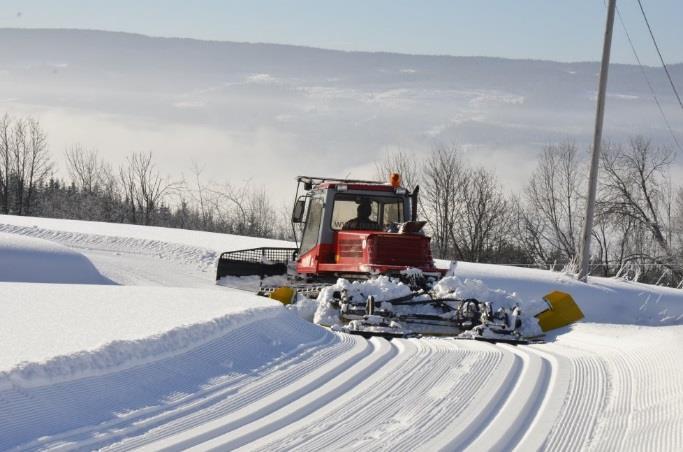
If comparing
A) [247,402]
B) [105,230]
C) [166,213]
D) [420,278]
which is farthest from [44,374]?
[166,213]

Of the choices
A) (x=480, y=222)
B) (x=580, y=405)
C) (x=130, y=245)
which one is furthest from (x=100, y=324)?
(x=480, y=222)

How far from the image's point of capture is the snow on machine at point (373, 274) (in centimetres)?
1268

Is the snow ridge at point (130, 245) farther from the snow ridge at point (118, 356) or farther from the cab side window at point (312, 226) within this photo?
the snow ridge at point (118, 356)

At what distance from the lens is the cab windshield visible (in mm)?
15766

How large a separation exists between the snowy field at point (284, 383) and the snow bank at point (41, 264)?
6277 millimetres

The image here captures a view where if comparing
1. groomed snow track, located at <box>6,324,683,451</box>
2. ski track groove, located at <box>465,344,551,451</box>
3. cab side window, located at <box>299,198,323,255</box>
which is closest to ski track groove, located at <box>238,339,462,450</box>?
groomed snow track, located at <box>6,324,683,451</box>

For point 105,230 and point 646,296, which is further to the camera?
point 105,230

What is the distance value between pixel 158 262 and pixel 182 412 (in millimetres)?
17030

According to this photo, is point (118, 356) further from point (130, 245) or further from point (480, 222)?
point (480, 222)

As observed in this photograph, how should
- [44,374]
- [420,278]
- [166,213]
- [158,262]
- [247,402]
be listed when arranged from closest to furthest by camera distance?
1. [44,374]
2. [247,402]
3. [420,278]
4. [158,262]
5. [166,213]

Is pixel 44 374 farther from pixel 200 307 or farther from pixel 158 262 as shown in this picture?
pixel 158 262

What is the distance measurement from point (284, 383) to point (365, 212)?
8.34m

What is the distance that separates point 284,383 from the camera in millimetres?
7754

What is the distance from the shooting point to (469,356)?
31.7 feet
